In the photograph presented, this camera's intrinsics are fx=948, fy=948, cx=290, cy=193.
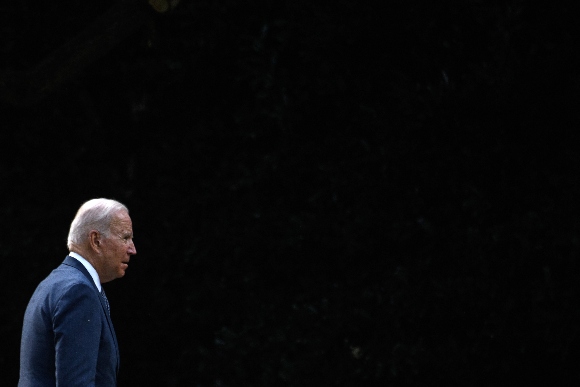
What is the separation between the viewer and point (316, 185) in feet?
18.1

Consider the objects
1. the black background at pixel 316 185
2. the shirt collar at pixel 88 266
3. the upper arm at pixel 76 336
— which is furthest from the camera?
the black background at pixel 316 185

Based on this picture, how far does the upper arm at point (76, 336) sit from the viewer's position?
2.97m

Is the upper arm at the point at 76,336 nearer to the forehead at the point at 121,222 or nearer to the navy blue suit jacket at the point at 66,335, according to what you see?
the navy blue suit jacket at the point at 66,335

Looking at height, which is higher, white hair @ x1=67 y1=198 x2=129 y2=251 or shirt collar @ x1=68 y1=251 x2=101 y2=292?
white hair @ x1=67 y1=198 x2=129 y2=251

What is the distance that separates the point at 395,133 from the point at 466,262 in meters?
0.83

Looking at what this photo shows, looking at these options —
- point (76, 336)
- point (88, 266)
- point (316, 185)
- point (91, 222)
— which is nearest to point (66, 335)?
point (76, 336)

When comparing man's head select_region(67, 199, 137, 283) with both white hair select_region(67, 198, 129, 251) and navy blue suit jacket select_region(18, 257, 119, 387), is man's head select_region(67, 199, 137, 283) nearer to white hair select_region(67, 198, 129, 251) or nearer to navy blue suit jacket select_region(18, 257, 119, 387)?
white hair select_region(67, 198, 129, 251)

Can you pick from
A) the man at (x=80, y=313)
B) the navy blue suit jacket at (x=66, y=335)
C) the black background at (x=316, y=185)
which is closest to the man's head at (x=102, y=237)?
the man at (x=80, y=313)

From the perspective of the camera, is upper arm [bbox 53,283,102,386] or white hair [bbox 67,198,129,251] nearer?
upper arm [bbox 53,283,102,386]

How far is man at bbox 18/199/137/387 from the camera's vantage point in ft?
9.80

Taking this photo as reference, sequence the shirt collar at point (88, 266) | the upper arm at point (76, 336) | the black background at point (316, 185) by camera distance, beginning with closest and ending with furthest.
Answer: the upper arm at point (76, 336), the shirt collar at point (88, 266), the black background at point (316, 185)

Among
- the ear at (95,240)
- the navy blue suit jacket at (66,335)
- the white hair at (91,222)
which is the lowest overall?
the navy blue suit jacket at (66,335)

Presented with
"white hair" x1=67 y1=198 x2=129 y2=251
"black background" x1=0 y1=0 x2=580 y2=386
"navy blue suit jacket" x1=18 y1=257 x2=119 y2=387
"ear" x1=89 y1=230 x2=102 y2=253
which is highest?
"white hair" x1=67 y1=198 x2=129 y2=251

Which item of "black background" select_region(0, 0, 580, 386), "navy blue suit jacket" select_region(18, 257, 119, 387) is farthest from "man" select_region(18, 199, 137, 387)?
"black background" select_region(0, 0, 580, 386)
